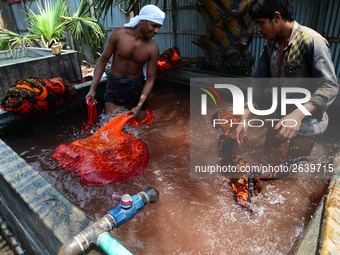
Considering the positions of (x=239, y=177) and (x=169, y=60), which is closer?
(x=239, y=177)

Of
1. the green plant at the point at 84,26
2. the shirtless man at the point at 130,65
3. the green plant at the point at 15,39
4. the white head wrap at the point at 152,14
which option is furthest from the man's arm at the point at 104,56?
the green plant at the point at 84,26

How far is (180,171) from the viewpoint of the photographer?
3.19 m

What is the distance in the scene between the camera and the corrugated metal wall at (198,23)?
172 inches

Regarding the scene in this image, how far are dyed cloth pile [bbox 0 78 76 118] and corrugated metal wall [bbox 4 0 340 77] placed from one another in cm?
201

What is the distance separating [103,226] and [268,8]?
7.12ft

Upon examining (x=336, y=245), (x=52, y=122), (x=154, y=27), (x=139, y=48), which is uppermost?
(x=154, y=27)

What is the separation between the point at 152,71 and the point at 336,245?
12.2 ft

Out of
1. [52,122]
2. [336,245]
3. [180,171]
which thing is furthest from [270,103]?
[52,122]

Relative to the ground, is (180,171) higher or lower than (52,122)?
lower

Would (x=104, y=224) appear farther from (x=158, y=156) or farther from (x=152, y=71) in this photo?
(x=152, y=71)

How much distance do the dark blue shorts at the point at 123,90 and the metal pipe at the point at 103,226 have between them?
9.66 feet

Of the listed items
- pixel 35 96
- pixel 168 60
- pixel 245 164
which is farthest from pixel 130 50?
pixel 245 164

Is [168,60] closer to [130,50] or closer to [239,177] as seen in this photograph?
[130,50]

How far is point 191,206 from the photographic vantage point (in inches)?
103
